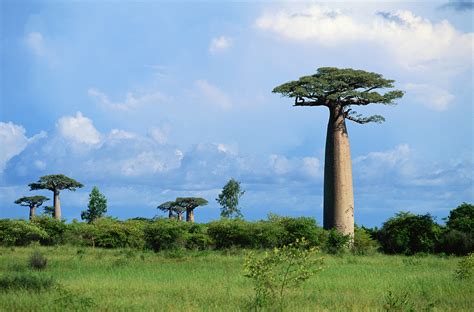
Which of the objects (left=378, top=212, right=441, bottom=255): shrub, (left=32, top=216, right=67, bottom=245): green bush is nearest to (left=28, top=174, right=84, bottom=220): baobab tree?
(left=32, top=216, right=67, bottom=245): green bush

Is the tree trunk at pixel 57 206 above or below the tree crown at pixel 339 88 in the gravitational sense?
below

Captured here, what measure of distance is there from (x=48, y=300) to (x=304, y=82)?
17.5 m

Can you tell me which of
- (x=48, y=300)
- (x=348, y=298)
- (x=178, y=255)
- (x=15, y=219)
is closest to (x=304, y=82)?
(x=178, y=255)

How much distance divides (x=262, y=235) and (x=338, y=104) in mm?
6344

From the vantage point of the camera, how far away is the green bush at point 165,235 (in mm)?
22922

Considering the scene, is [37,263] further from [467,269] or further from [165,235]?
[467,269]

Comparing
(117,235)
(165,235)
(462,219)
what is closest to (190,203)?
(117,235)

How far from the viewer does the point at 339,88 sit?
83.1 ft

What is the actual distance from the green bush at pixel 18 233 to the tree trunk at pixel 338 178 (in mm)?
11060

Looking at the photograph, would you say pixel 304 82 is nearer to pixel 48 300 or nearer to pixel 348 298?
pixel 348 298

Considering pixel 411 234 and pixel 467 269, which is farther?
pixel 411 234

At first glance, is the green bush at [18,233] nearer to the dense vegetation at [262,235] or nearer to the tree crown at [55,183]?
the dense vegetation at [262,235]

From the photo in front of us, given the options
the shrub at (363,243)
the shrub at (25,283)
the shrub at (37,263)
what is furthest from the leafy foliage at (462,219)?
the shrub at (25,283)

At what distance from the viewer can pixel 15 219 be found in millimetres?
26172
